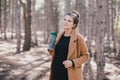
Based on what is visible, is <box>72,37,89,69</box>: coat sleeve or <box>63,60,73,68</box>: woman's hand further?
<box>72,37,89,69</box>: coat sleeve

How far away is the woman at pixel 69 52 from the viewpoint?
5.24 metres

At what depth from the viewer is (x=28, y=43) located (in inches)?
994

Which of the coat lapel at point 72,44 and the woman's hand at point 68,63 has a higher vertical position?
the coat lapel at point 72,44

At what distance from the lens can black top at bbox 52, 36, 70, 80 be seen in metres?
5.26

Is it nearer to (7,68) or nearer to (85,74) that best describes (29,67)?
(7,68)

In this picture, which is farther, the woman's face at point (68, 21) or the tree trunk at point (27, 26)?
the tree trunk at point (27, 26)

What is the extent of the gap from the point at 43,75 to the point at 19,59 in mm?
4842

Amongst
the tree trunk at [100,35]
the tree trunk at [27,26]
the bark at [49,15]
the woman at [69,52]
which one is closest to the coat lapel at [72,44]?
the woman at [69,52]

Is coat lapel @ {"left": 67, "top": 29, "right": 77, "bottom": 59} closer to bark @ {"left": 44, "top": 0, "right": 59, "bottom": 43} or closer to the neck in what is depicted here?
the neck

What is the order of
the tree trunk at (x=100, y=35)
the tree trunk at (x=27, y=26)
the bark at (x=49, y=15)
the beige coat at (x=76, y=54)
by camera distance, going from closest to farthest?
the beige coat at (x=76, y=54), the tree trunk at (x=100, y=35), the tree trunk at (x=27, y=26), the bark at (x=49, y=15)

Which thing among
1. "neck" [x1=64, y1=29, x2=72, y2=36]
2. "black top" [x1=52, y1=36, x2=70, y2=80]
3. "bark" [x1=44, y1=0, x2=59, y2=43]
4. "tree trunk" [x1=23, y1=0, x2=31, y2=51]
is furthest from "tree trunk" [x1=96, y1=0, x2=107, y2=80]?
"bark" [x1=44, y1=0, x2=59, y2=43]

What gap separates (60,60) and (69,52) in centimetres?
20

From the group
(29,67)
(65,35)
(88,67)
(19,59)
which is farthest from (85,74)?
(65,35)

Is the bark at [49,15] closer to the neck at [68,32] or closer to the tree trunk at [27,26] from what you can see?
the tree trunk at [27,26]
